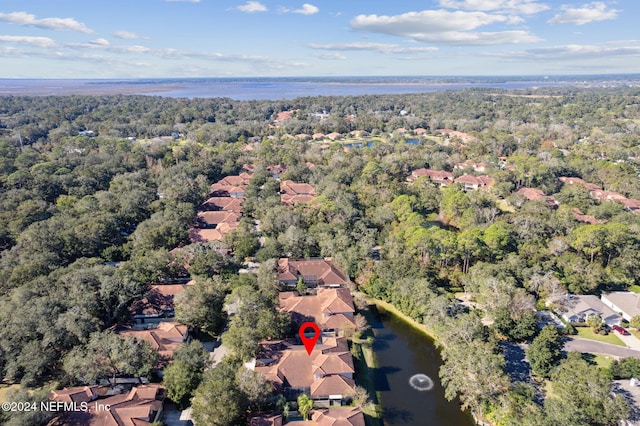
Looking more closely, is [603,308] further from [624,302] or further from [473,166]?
[473,166]

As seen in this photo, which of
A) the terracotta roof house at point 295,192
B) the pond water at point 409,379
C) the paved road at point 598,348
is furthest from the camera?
the terracotta roof house at point 295,192

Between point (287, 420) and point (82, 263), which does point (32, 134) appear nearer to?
point (82, 263)

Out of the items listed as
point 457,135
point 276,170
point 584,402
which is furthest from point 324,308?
point 457,135

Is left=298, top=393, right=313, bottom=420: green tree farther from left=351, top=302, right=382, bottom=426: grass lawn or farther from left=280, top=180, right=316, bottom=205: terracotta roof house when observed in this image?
left=280, top=180, right=316, bottom=205: terracotta roof house

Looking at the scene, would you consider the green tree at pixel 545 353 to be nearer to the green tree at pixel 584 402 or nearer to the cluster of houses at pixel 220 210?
the green tree at pixel 584 402

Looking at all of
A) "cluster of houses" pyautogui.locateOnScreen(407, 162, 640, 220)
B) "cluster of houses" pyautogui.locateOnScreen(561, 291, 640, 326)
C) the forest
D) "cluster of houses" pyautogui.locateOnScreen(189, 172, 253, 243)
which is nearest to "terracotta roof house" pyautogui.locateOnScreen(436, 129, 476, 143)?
the forest

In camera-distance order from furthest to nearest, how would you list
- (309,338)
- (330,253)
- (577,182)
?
(577,182)
(330,253)
(309,338)

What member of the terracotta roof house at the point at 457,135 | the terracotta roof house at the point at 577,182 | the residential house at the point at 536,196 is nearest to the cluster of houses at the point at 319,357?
the residential house at the point at 536,196

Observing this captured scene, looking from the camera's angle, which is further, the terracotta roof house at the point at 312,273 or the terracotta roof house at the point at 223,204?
the terracotta roof house at the point at 223,204
